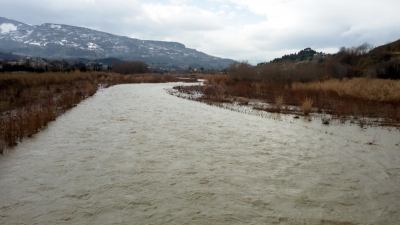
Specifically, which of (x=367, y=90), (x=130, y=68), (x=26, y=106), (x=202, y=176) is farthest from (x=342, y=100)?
(x=130, y=68)

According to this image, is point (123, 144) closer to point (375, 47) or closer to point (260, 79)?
point (260, 79)

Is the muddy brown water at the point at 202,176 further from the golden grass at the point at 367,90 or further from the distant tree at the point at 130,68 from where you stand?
the distant tree at the point at 130,68

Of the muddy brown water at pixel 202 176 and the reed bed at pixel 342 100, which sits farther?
the reed bed at pixel 342 100

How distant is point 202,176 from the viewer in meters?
10.9

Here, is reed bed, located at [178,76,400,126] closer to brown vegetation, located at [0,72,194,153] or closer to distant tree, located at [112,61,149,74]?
brown vegetation, located at [0,72,194,153]

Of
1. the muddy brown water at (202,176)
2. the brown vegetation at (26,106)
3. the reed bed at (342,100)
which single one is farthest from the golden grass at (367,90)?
the brown vegetation at (26,106)

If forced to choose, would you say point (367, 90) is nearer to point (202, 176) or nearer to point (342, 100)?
point (342, 100)

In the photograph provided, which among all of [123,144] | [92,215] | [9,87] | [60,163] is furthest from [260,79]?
[92,215]

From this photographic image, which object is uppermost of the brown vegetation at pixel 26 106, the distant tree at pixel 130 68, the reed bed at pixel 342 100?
the distant tree at pixel 130 68

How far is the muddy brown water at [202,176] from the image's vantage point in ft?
26.8

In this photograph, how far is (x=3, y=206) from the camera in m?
8.30

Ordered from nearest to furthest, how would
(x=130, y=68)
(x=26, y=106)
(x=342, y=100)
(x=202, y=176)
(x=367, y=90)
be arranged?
(x=202, y=176) → (x=26, y=106) → (x=342, y=100) → (x=367, y=90) → (x=130, y=68)

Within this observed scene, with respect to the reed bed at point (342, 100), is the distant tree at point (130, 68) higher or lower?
higher

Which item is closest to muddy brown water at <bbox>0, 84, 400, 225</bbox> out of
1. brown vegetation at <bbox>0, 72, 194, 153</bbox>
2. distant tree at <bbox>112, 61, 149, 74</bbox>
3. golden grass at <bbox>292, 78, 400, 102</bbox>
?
brown vegetation at <bbox>0, 72, 194, 153</bbox>
